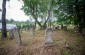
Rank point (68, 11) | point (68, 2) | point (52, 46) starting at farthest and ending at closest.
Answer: point (68, 11), point (68, 2), point (52, 46)

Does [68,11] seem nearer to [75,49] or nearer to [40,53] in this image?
[75,49]

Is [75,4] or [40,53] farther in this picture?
[75,4]

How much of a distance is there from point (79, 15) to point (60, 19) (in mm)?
3216

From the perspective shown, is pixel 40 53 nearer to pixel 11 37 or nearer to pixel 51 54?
pixel 51 54

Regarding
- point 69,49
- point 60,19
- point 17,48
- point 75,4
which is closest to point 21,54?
point 17,48

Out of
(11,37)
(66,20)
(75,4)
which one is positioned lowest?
(11,37)

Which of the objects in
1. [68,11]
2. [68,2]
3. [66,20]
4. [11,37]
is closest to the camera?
[11,37]

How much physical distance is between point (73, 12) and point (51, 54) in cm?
799

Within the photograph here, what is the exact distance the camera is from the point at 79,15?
46.2 ft

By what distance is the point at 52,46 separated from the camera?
347 inches

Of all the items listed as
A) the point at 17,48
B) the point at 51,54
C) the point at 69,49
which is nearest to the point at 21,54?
the point at 17,48

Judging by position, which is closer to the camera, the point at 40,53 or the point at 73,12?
the point at 40,53

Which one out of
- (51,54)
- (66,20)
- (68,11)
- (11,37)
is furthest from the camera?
(66,20)

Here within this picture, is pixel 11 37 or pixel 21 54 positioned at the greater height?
pixel 11 37
